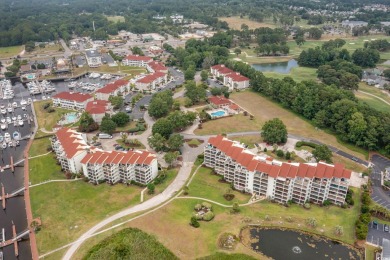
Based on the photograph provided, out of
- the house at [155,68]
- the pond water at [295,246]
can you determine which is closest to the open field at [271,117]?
the pond water at [295,246]

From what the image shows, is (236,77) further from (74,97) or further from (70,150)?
(70,150)

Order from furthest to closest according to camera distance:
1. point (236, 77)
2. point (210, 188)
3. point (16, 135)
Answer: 1. point (236, 77)
2. point (16, 135)
3. point (210, 188)

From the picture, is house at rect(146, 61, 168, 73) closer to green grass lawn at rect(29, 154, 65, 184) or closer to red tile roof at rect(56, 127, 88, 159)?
red tile roof at rect(56, 127, 88, 159)

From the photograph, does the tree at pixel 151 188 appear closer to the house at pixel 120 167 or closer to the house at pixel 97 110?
the house at pixel 120 167

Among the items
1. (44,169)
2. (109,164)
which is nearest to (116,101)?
(44,169)

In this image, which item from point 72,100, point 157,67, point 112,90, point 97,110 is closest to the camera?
point 97,110

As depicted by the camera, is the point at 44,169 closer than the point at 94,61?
Yes

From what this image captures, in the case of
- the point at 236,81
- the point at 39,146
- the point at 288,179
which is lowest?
the point at 39,146
